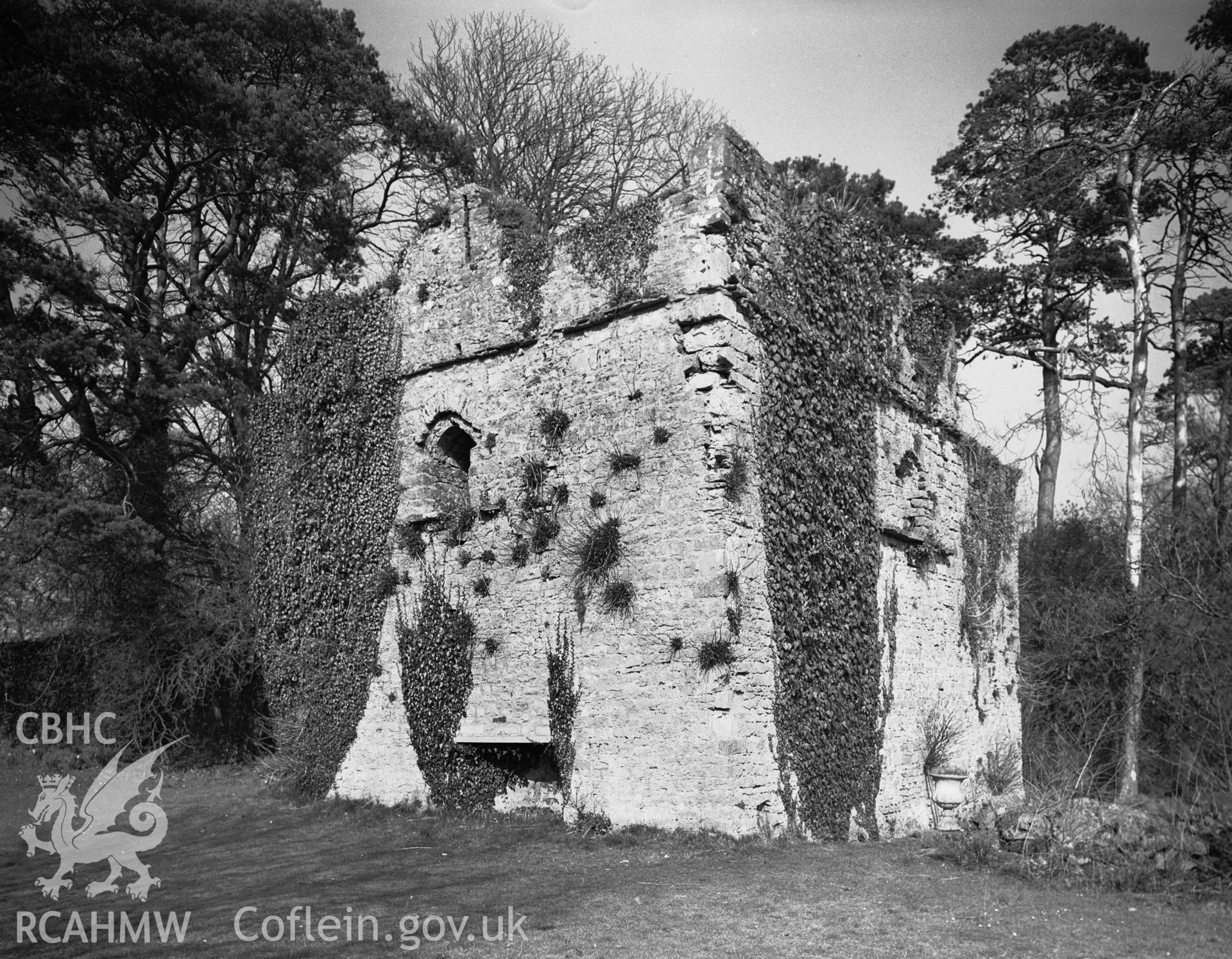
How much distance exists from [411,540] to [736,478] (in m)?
4.58

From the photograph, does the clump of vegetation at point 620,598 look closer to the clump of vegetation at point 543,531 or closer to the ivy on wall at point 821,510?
the clump of vegetation at point 543,531

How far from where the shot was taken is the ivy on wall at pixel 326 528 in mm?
12992

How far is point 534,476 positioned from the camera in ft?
37.5

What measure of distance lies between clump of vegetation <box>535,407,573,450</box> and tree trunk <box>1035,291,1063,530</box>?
43.0ft

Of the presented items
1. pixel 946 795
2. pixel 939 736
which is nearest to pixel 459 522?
pixel 939 736

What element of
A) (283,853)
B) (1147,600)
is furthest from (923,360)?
(283,853)

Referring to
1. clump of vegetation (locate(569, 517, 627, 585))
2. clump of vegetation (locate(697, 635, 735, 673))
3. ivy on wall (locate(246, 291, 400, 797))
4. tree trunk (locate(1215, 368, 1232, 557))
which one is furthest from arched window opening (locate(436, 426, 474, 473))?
tree trunk (locate(1215, 368, 1232, 557))

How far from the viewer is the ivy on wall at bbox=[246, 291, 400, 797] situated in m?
13.0

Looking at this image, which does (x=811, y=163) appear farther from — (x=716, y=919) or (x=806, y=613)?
(x=716, y=919)

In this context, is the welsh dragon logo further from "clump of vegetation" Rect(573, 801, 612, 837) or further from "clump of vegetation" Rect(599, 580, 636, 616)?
"clump of vegetation" Rect(599, 580, 636, 616)

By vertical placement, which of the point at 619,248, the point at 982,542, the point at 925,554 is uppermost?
the point at 619,248

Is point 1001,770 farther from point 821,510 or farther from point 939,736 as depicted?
point 821,510

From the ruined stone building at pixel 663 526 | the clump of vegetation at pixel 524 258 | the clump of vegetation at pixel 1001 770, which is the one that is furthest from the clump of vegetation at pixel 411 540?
the clump of vegetation at pixel 1001 770

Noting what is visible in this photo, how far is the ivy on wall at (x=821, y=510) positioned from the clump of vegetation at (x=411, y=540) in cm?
456
